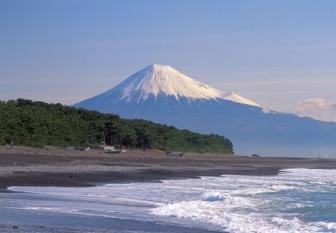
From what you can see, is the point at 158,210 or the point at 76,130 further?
the point at 76,130

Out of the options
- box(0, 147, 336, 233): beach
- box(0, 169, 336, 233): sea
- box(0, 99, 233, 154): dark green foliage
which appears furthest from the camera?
box(0, 99, 233, 154): dark green foliage

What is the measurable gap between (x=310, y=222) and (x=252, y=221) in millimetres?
1770

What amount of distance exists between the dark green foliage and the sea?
37.6 metres

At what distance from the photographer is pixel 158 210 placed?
847 inches

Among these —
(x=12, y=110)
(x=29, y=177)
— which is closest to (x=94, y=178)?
(x=29, y=177)

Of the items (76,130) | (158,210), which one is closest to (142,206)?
(158,210)

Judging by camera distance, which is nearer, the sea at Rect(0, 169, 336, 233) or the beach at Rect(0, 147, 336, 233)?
the sea at Rect(0, 169, 336, 233)

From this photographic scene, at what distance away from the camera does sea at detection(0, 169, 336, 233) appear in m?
17.5

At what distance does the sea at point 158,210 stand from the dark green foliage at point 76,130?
37649 mm

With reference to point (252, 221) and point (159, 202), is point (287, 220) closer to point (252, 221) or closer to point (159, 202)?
point (252, 221)

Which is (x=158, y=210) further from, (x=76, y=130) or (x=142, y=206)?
(x=76, y=130)

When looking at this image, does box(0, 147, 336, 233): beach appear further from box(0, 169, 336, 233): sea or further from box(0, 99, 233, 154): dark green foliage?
box(0, 99, 233, 154): dark green foliage

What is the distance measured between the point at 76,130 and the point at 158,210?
59869 mm

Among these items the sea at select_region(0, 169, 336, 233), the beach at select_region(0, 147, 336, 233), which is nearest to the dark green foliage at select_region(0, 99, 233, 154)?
the beach at select_region(0, 147, 336, 233)
